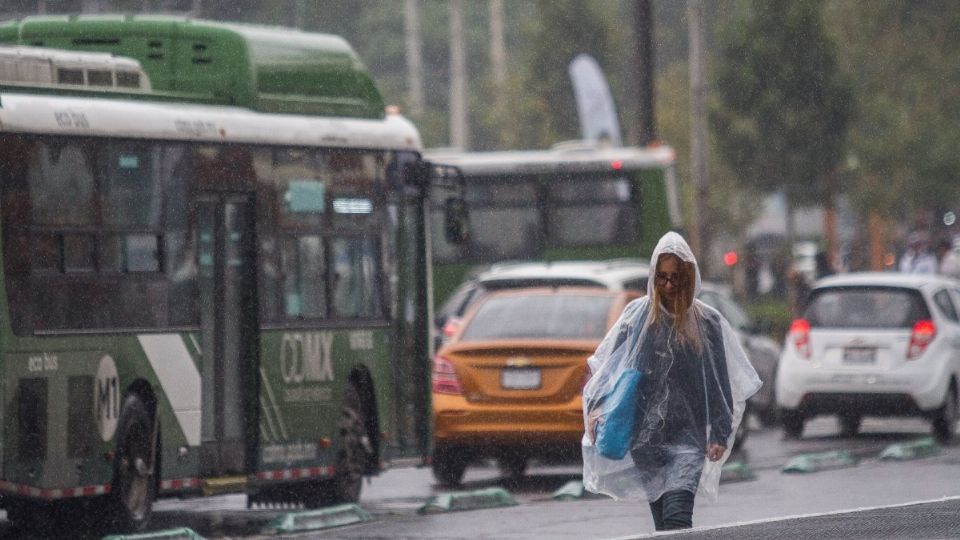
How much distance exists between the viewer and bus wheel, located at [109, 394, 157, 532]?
13516 millimetres

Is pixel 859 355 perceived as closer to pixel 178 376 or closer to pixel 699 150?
pixel 178 376

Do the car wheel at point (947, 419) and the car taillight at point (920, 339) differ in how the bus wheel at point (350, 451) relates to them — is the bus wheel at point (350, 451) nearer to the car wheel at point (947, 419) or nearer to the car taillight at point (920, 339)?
the car taillight at point (920, 339)

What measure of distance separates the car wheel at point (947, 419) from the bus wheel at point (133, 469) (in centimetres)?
1049

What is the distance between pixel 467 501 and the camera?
51.5 ft

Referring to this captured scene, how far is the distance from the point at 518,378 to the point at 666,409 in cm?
841

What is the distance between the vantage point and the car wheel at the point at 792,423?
23.3 metres

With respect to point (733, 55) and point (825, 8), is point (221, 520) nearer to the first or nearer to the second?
point (733, 55)

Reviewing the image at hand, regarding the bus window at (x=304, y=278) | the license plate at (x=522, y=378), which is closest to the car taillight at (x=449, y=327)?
the license plate at (x=522, y=378)

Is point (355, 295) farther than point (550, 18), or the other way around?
point (550, 18)

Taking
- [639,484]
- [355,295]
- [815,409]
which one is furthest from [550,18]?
[639,484]

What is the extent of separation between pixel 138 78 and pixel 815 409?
34.1 ft

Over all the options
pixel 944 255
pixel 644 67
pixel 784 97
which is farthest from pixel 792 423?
pixel 784 97

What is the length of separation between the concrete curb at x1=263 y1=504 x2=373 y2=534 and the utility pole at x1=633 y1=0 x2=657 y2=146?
60.8ft

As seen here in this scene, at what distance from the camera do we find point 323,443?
15.8 metres
